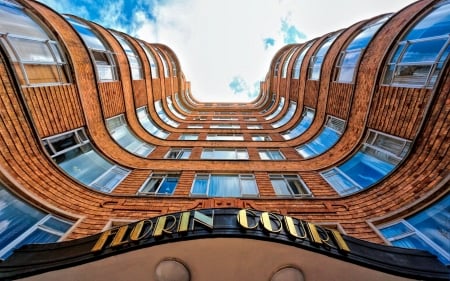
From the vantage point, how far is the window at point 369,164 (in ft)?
25.1

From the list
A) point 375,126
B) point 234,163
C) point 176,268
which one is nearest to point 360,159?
point 375,126

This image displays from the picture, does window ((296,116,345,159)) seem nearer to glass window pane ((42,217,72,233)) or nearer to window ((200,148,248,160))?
window ((200,148,248,160))

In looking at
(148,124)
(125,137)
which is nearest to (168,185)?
(125,137)

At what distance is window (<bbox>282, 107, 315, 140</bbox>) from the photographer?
47.6 feet

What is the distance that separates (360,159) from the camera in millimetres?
9195

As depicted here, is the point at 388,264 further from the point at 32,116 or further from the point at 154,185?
the point at 32,116

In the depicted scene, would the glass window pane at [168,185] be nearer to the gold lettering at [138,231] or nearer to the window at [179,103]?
the gold lettering at [138,231]

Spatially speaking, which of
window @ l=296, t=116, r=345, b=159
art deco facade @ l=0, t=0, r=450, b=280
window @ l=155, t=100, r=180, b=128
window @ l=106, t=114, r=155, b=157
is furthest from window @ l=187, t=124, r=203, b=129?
window @ l=296, t=116, r=345, b=159

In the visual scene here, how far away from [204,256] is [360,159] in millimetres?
8353

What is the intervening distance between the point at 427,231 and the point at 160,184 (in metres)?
9.33

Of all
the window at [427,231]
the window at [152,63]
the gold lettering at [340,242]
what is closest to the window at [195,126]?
the window at [152,63]

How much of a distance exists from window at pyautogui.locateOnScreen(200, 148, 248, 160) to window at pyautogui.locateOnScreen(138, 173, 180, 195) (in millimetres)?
3044

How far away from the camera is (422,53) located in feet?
22.1

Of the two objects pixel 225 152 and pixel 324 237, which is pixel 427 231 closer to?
pixel 324 237
